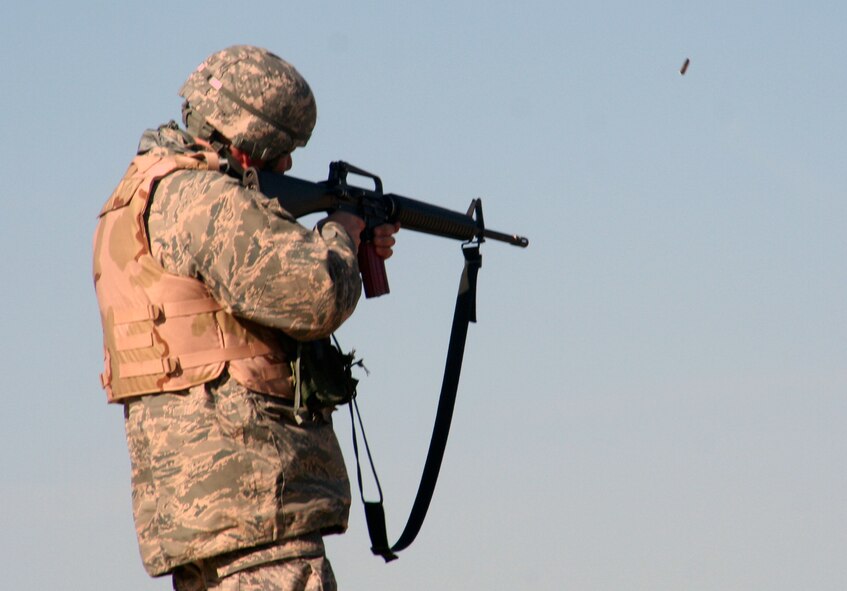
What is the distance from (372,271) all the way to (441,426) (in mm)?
1599

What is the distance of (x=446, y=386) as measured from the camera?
1001cm

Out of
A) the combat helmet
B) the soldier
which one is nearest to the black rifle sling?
the soldier

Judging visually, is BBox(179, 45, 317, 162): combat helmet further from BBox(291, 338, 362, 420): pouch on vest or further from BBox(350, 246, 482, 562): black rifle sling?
BBox(350, 246, 482, 562): black rifle sling

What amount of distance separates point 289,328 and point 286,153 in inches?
42.9

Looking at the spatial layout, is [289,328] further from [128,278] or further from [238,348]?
[128,278]

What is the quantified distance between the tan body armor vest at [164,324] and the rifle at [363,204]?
499 millimetres

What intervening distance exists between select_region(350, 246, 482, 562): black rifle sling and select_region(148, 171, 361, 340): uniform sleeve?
→ 1.39m

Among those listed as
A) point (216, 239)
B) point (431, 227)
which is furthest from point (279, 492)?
point (431, 227)

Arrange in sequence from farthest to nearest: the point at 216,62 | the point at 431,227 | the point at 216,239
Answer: the point at 431,227 → the point at 216,62 → the point at 216,239

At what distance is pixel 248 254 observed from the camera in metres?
7.21

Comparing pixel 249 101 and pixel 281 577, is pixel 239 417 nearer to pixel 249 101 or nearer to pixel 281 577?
pixel 281 577

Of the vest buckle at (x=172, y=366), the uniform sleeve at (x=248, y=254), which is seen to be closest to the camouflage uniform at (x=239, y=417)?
the uniform sleeve at (x=248, y=254)

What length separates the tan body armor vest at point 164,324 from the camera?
7.42 m

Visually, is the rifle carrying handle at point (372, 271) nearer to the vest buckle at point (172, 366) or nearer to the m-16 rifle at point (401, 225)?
the m-16 rifle at point (401, 225)
